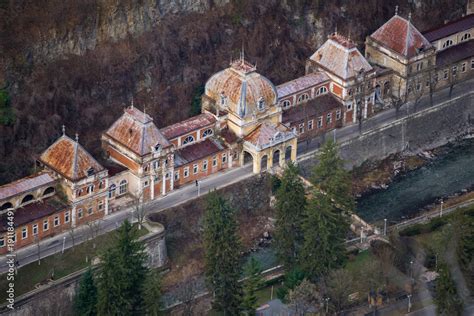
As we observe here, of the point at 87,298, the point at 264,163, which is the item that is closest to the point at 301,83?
the point at 264,163

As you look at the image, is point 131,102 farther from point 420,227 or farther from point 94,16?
point 420,227

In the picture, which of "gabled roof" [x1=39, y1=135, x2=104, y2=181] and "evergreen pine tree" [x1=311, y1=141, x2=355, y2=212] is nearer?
"gabled roof" [x1=39, y1=135, x2=104, y2=181]

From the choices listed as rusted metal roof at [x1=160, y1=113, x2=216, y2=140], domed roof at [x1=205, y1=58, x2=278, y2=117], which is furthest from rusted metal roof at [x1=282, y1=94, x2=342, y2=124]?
rusted metal roof at [x1=160, y1=113, x2=216, y2=140]

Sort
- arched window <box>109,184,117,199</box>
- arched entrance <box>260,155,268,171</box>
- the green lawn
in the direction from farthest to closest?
arched entrance <box>260,155,268,171</box> < arched window <box>109,184,117,199</box> < the green lawn

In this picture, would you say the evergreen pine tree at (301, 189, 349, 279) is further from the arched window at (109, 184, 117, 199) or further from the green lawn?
the arched window at (109, 184, 117, 199)

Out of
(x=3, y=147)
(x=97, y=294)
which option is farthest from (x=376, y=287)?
(x=3, y=147)

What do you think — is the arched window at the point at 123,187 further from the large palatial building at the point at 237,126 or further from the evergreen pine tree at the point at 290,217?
the evergreen pine tree at the point at 290,217
